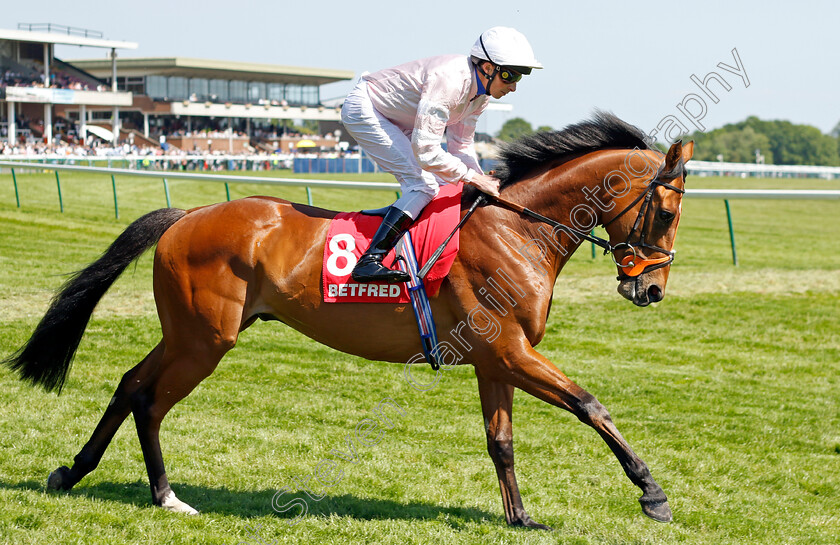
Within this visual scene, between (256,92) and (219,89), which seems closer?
(219,89)

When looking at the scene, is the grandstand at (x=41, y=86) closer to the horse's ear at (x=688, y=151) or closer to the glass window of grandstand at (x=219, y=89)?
the glass window of grandstand at (x=219, y=89)

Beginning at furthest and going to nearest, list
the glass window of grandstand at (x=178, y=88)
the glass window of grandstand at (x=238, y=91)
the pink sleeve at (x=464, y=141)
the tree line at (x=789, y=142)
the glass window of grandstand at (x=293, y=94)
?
the tree line at (x=789, y=142) < the glass window of grandstand at (x=293, y=94) < the glass window of grandstand at (x=238, y=91) < the glass window of grandstand at (x=178, y=88) < the pink sleeve at (x=464, y=141)

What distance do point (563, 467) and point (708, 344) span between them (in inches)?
161

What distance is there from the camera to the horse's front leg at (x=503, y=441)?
4137mm

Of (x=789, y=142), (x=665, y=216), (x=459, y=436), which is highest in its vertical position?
(x=665, y=216)

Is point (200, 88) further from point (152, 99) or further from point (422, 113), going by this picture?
point (422, 113)

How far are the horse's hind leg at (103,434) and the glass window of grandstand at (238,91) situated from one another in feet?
200

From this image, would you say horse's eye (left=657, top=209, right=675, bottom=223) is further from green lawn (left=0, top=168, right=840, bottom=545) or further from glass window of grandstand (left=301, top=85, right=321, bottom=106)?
glass window of grandstand (left=301, top=85, right=321, bottom=106)

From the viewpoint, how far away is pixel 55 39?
46812mm

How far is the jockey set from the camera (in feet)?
12.8

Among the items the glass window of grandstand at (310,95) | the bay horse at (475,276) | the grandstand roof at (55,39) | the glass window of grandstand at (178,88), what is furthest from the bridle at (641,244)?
the glass window of grandstand at (310,95)

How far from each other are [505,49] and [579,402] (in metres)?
1.67

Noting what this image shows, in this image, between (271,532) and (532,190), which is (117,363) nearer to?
(271,532)

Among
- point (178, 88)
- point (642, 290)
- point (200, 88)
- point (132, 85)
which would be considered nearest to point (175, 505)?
point (642, 290)
